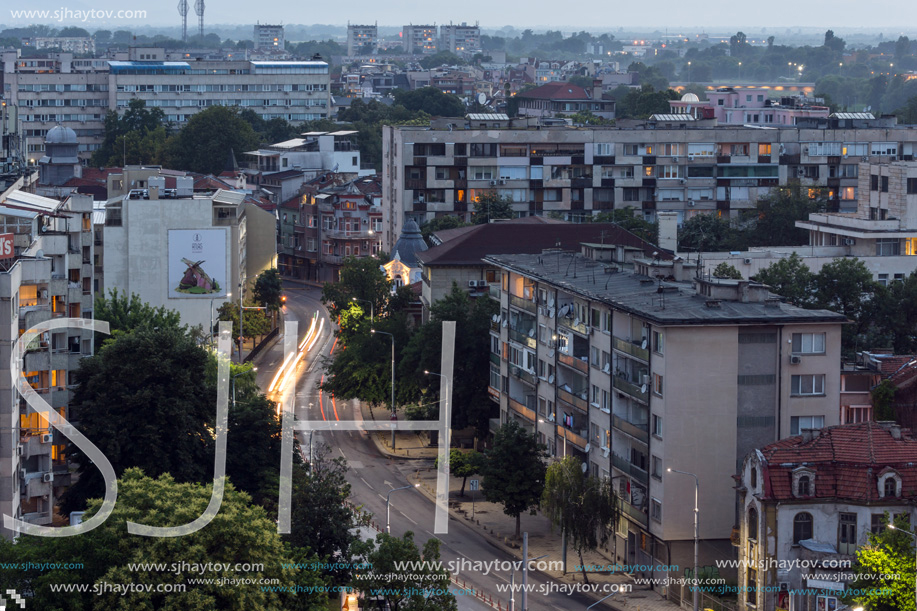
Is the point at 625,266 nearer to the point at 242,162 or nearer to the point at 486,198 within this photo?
the point at 486,198

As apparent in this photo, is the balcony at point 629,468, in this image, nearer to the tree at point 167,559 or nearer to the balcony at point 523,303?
the balcony at point 523,303

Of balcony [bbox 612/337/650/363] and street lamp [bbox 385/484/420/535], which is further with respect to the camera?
street lamp [bbox 385/484/420/535]

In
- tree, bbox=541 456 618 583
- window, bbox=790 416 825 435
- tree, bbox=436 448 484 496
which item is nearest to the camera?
window, bbox=790 416 825 435

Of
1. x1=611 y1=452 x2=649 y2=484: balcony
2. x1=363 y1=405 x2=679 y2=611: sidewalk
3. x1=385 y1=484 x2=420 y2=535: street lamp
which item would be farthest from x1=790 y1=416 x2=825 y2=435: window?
x1=385 y1=484 x2=420 y2=535: street lamp

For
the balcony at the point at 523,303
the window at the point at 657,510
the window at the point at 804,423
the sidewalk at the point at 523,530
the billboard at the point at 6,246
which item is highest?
the billboard at the point at 6,246

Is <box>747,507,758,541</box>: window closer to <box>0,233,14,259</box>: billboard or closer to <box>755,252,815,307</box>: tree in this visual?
<box>0,233,14,259</box>: billboard

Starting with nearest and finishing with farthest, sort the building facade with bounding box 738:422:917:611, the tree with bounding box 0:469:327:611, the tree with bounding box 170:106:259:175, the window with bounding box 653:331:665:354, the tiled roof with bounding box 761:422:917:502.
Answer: the tree with bounding box 0:469:327:611 < the building facade with bounding box 738:422:917:611 < the tiled roof with bounding box 761:422:917:502 < the window with bounding box 653:331:665:354 < the tree with bounding box 170:106:259:175

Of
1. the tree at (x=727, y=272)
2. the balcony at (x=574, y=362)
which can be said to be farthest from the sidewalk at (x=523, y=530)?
the tree at (x=727, y=272)

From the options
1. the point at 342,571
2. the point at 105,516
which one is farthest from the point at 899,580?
the point at 105,516
